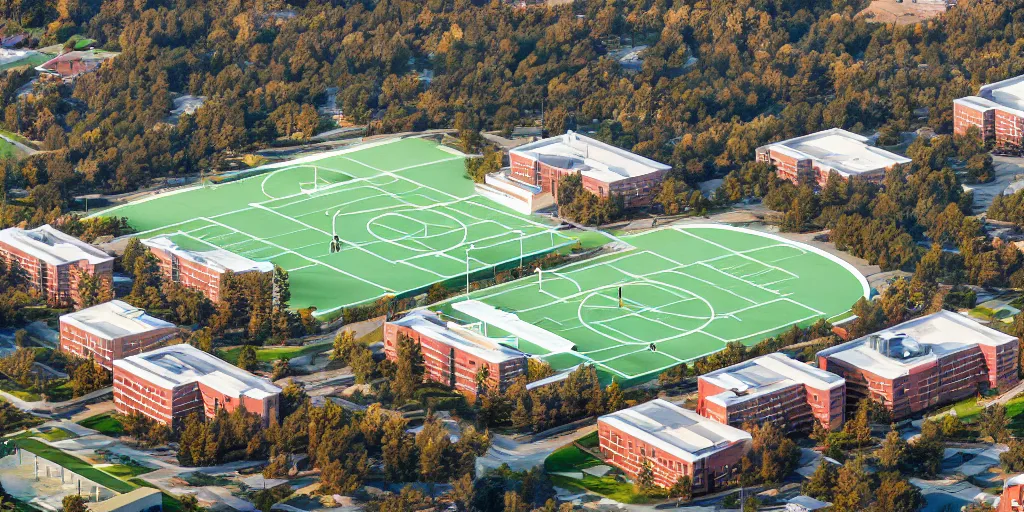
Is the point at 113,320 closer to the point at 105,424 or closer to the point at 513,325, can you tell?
the point at 105,424

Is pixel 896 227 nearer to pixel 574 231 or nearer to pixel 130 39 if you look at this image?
pixel 574 231

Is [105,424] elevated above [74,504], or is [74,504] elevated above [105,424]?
[74,504]

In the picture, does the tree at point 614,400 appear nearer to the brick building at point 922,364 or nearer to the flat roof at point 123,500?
the brick building at point 922,364

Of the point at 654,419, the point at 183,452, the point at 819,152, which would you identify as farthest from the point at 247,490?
the point at 819,152

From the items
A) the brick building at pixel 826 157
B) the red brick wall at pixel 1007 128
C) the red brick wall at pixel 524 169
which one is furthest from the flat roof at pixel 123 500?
the red brick wall at pixel 1007 128

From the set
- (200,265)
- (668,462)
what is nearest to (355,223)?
(200,265)
